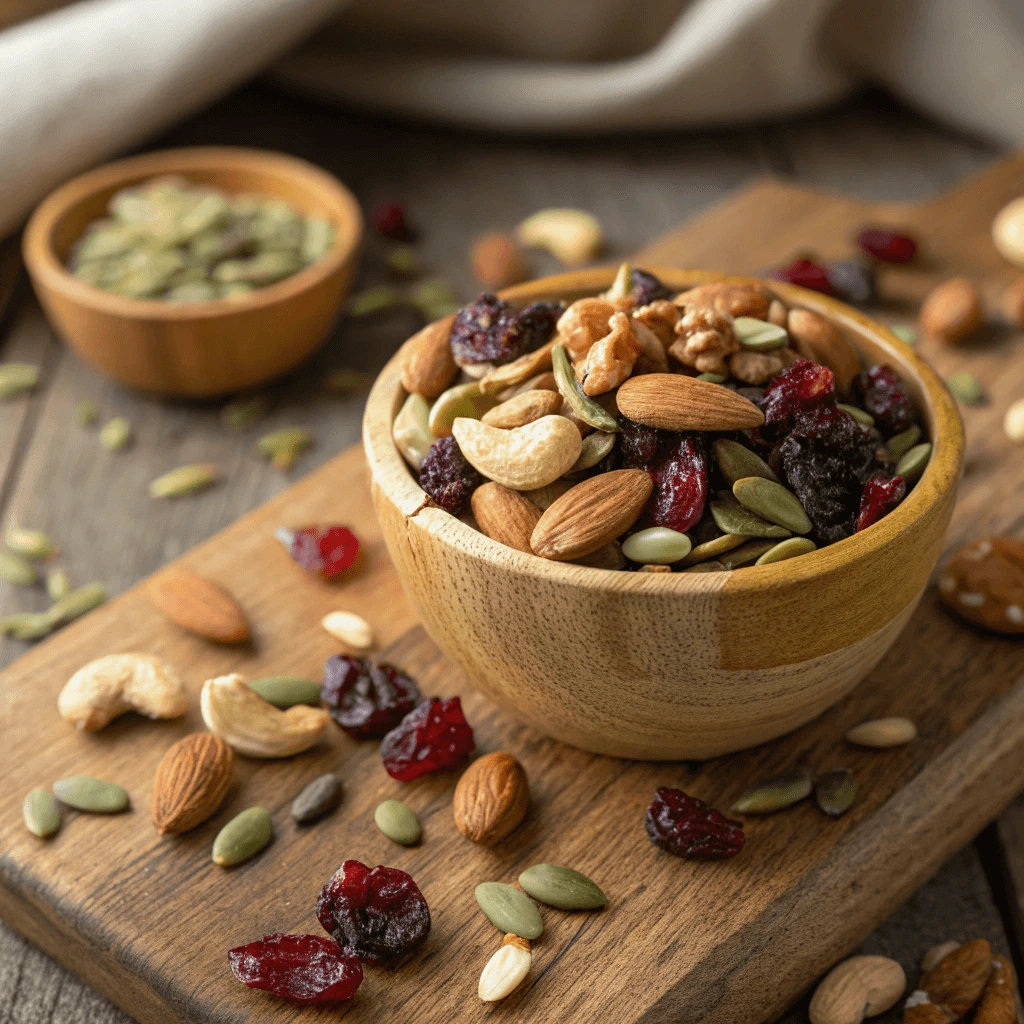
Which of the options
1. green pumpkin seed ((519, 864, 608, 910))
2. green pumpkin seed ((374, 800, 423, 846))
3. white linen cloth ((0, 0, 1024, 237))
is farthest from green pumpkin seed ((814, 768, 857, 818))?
white linen cloth ((0, 0, 1024, 237))

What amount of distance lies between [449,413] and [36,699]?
1.26 feet

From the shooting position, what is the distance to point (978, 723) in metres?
0.87

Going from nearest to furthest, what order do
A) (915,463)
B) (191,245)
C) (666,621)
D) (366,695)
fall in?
(666,621), (915,463), (366,695), (191,245)

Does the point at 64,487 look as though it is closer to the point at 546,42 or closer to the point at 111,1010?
the point at 111,1010

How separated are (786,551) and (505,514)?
0.54 feet

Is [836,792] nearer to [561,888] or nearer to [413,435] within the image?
[561,888]

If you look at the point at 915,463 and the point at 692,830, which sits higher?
the point at 915,463

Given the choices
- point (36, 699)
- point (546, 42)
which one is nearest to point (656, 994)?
point (36, 699)

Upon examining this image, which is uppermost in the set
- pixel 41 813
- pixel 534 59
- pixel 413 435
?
pixel 413 435

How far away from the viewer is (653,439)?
2.47ft

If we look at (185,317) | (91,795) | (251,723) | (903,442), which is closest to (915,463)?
(903,442)

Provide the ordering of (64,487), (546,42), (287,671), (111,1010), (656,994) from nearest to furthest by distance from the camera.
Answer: (656,994)
(111,1010)
(287,671)
(64,487)
(546,42)

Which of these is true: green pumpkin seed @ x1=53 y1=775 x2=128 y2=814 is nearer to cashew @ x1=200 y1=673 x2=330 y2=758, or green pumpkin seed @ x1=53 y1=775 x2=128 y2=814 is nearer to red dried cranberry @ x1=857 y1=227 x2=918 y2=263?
cashew @ x1=200 y1=673 x2=330 y2=758

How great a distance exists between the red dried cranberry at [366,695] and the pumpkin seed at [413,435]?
0.58 ft
